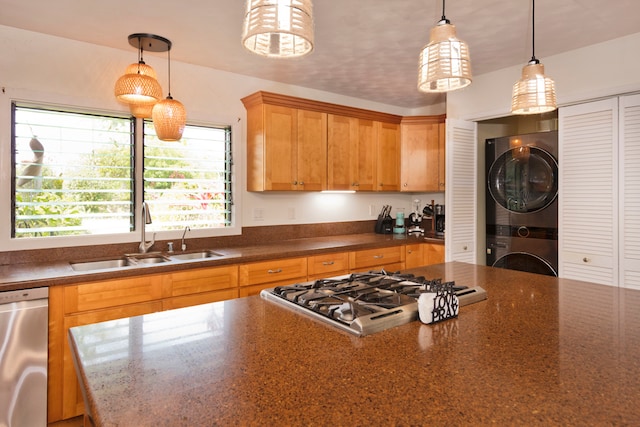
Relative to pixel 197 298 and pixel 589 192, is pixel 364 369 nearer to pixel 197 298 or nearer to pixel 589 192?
pixel 197 298

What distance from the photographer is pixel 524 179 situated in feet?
11.3

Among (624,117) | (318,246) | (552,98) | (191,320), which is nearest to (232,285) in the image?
(318,246)

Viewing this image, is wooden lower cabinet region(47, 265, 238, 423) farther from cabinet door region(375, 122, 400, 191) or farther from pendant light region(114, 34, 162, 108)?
cabinet door region(375, 122, 400, 191)

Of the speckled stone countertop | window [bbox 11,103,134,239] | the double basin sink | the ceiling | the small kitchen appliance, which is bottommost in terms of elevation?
the speckled stone countertop

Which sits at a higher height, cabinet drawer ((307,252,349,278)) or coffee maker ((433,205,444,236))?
coffee maker ((433,205,444,236))

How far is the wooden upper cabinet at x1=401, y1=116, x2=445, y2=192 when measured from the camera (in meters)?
4.12

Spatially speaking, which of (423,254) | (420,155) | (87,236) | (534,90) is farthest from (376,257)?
(87,236)

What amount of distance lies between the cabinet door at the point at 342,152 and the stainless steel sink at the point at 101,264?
72.2 inches

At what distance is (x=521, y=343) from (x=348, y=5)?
1986 millimetres

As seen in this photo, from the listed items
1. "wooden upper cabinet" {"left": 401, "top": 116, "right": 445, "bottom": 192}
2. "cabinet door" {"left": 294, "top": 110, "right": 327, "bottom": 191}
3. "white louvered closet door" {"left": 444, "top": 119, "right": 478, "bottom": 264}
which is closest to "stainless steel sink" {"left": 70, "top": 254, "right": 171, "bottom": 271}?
"cabinet door" {"left": 294, "top": 110, "right": 327, "bottom": 191}

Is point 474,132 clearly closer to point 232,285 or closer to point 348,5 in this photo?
point 348,5

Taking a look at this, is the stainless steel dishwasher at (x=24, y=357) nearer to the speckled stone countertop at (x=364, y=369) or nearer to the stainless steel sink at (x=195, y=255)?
the stainless steel sink at (x=195, y=255)

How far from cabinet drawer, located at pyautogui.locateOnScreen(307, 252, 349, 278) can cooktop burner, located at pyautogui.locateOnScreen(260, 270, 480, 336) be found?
1.33m

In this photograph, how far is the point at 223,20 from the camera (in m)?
2.40
